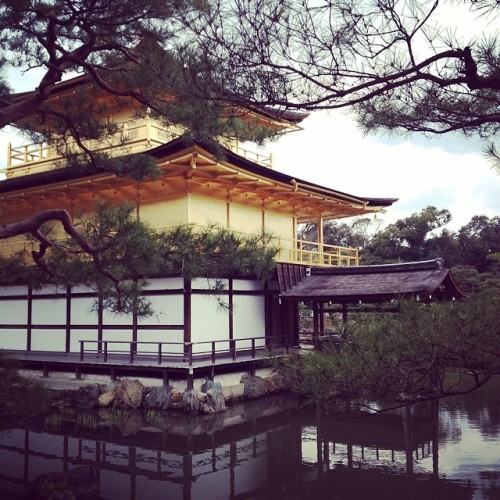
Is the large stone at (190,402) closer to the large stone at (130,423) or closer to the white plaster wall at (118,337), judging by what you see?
the large stone at (130,423)

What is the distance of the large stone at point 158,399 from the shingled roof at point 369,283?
15.6ft

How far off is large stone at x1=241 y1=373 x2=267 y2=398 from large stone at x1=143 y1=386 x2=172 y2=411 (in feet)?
7.68

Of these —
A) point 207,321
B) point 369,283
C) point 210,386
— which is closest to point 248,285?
point 207,321

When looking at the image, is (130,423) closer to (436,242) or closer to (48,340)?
(48,340)

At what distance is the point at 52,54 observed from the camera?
6.77m

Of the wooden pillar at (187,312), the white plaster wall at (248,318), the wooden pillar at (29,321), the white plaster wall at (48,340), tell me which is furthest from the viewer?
the wooden pillar at (29,321)

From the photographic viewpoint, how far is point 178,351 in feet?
45.1

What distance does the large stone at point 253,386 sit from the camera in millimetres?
13867

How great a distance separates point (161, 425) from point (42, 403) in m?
5.25

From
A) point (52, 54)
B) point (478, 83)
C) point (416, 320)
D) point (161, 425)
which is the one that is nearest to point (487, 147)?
point (478, 83)

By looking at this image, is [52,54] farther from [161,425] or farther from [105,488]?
[161,425]

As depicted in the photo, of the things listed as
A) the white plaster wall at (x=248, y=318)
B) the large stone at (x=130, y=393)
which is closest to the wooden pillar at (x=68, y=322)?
the large stone at (x=130, y=393)

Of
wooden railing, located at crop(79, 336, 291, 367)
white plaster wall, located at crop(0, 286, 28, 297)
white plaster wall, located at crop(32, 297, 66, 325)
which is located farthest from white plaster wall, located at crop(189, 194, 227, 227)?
white plaster wall, located at crop(0, 286, 28, 297)

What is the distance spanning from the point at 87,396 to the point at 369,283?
8042mm
